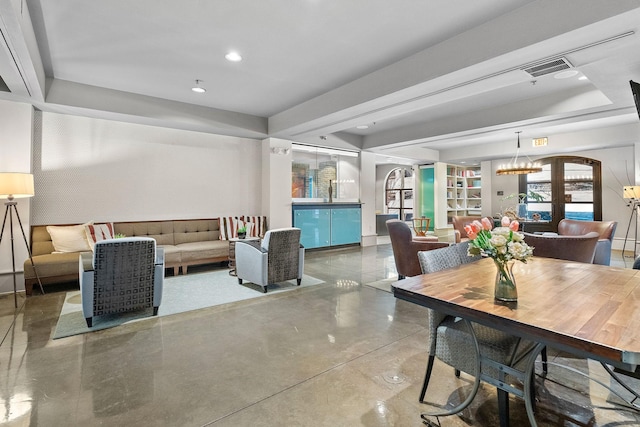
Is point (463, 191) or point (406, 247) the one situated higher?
point (463, 191)

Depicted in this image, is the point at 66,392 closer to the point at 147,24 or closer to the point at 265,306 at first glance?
the point at 265,306

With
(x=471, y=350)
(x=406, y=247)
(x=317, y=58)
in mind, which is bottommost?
(x=471, y=350)

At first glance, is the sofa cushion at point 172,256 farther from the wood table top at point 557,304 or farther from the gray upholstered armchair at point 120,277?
the wood table top at point 557,304

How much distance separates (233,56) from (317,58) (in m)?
0.98

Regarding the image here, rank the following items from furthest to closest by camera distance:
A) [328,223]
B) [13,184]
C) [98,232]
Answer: [328,223]
[98,232]
[13,184]

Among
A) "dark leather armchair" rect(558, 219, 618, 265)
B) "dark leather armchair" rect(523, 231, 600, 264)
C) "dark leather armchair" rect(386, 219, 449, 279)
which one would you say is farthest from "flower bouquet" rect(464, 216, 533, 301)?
"dark leather armchair" rect(558, 219, 618, 265)

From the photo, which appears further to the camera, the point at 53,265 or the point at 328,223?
the point at 328,223

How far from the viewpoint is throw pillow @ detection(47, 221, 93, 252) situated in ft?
15.0

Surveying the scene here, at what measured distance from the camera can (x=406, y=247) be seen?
425 cm

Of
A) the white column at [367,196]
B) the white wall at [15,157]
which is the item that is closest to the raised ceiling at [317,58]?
the white wall at [15,157]

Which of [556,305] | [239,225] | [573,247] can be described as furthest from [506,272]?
[239,225]

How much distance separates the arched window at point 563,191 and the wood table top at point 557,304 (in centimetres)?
683

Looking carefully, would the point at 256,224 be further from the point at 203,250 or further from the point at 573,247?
the point at 573,247

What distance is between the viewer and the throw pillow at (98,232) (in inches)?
189
